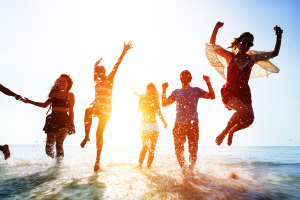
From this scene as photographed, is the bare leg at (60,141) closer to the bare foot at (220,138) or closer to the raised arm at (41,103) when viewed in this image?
the raised arm at (41,103)

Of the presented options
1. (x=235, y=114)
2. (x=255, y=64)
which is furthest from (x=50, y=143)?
(x=255, y=64)

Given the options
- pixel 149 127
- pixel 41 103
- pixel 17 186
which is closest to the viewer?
pixel 17 186

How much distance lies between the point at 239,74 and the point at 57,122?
442cm

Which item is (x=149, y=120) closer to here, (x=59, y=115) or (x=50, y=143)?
(x=59, y=115)

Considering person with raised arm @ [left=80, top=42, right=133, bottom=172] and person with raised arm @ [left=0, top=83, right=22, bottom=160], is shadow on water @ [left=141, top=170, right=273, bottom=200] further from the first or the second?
person with raised arm @ [left=0, top=83, right=22, bottom=160]

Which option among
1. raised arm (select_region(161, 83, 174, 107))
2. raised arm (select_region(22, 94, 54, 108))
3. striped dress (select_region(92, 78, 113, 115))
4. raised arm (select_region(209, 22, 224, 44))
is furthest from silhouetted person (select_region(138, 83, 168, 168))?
raised arm (select_region(22, 94, 54, 108))

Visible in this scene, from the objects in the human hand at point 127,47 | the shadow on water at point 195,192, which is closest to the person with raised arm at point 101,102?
the human hand at point 127,47

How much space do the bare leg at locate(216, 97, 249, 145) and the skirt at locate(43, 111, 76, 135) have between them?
371 centimetres

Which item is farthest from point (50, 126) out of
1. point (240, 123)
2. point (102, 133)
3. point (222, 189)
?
point (240, 123)

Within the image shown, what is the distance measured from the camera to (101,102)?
463cm

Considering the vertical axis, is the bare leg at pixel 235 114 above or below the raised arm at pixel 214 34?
below

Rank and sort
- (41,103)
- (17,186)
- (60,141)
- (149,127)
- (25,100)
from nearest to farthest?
(17,186)
(25,100)
(60,141)
(41,103)
(149,127)

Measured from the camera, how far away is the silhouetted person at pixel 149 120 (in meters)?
4.93

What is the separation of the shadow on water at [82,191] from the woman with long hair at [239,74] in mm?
2525
